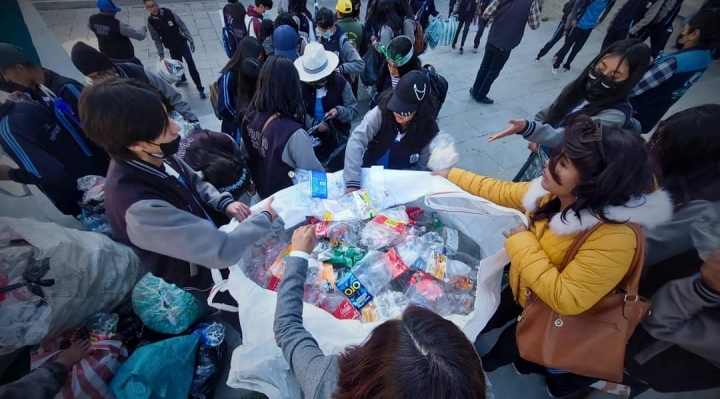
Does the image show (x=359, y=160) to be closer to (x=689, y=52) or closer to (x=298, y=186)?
(x=298, y=186)

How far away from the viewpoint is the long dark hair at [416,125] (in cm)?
208

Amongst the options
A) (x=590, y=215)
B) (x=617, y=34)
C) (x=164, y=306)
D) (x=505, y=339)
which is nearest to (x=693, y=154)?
(x=590, y=215)

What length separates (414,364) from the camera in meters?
0.72

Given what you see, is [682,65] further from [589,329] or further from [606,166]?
[589,329]

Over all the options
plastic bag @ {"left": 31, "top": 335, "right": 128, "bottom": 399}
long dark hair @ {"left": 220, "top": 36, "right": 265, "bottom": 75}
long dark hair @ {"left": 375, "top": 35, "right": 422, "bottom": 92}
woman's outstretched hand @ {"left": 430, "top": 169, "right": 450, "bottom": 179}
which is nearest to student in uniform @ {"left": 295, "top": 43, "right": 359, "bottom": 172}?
long dark hair @ {"left": 220, "top": 36, "right": 265, "bottom": 75}

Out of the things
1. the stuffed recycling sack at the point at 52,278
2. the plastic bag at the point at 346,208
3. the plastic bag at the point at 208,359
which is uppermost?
the plastic bag at the point at 346,208

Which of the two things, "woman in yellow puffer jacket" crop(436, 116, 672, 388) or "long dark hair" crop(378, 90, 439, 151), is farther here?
"long dark hair" crop(378, 90, 439, 151)

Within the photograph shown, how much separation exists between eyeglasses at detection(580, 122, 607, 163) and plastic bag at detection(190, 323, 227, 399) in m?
2.26

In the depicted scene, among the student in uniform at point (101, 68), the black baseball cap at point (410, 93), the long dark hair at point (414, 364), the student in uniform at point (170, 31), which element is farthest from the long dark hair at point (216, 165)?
the student in uniform at point (170, 31)

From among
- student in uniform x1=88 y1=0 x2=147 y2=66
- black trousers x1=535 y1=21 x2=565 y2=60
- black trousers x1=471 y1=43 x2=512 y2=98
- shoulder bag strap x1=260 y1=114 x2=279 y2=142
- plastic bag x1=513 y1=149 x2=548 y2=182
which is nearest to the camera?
shoulder bag strap x1=260 y1=114 x2=279 y2=142

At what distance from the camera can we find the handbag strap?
120 centimetres

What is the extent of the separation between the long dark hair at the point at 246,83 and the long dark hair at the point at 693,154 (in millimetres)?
2453

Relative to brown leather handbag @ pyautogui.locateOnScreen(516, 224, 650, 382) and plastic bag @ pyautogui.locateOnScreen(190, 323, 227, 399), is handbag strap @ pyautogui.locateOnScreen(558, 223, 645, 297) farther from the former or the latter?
plastic bag @ pyautogui.locateOnScreen(190, 323, 227, 399)

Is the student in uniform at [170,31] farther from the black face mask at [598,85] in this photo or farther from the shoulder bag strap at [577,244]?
the shoulder bag strap at [577,244]
